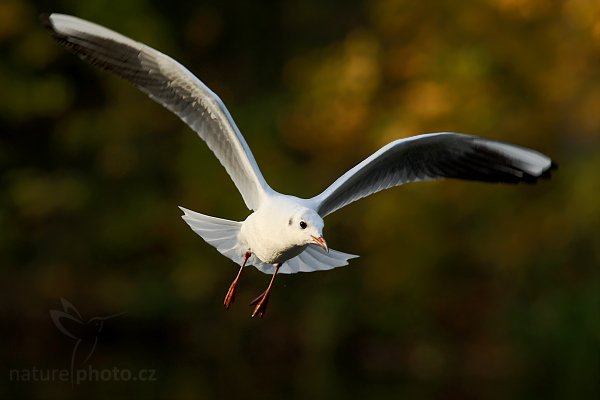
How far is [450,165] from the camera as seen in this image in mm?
7621

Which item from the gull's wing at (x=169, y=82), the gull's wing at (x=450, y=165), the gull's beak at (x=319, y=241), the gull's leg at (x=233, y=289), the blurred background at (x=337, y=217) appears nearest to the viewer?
the gull's beak at (x=319, y=241)

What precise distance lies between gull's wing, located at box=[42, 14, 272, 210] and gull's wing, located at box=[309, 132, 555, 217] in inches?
21.4

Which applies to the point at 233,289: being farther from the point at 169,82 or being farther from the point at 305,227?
the point at 169,82

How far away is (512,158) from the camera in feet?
24.8

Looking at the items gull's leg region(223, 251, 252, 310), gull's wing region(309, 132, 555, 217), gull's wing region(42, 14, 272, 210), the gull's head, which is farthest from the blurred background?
the gull's head

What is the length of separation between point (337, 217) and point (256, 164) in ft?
26.6

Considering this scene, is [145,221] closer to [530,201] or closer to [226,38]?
[226,38]

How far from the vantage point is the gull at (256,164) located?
6941 mm

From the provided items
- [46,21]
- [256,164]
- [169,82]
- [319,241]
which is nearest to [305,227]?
[319,241]

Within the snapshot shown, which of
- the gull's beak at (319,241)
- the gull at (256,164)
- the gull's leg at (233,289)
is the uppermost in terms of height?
the gull at (256,164)

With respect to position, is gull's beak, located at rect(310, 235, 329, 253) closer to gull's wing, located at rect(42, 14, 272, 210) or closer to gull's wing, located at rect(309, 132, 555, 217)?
gull's wing, located at rect(42, 14, 272, 210)

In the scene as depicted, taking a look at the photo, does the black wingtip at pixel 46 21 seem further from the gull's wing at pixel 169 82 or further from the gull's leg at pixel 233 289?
the gull's leg at pixel 233 289

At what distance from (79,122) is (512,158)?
400 inches

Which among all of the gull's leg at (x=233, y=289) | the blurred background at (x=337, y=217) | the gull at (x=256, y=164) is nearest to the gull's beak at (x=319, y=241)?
the gull at (x=256, y=164)
